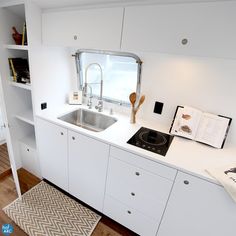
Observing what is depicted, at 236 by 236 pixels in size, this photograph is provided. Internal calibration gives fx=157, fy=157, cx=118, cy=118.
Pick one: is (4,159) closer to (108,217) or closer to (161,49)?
(108,217)

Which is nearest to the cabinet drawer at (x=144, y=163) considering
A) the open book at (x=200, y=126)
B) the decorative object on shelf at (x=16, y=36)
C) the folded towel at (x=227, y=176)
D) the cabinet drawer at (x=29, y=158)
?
the folded towel at (x=227, y=176)

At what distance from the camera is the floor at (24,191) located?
1.55 meters

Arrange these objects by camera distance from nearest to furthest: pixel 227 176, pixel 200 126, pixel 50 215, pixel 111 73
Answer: pixel 227 176
pixel 200 126
pixel 50 215
pixel 111 73

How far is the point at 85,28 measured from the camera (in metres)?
1.34

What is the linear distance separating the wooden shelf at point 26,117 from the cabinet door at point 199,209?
167cm

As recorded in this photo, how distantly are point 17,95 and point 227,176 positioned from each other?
2232 mm

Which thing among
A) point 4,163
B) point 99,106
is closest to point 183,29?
point 99,106

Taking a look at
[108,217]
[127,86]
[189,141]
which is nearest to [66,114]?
[127,86]

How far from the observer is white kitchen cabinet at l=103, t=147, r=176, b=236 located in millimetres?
1193

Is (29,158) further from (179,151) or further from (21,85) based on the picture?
(179,151)

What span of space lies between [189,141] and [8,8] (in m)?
2.23

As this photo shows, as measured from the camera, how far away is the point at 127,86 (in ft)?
6.01

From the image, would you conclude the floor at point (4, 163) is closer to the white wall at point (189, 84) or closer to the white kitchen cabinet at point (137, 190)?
the white kitchen cabinet at point (137, 190)

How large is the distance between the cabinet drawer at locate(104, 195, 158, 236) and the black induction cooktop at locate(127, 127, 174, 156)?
0.62 meters
